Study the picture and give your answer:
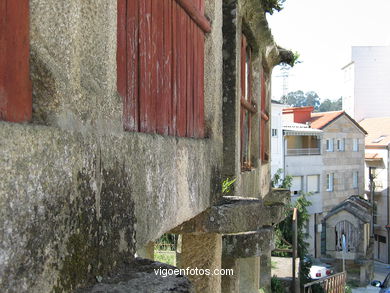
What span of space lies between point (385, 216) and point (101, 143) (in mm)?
31701

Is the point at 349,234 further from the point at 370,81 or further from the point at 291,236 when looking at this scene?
the point at 370,81

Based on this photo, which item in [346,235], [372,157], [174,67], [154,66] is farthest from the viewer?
[372,157]

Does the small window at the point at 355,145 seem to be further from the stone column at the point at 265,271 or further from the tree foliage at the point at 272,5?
the tree foliage at the point at 272,5

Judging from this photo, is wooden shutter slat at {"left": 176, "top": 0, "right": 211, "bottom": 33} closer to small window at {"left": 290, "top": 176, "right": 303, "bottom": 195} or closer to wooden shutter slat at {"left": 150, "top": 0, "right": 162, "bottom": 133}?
wooden shutter slat at {"left": 150, "top": 0, "right": 162, "bottom": 133}

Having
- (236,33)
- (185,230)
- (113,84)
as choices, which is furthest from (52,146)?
(236,33)

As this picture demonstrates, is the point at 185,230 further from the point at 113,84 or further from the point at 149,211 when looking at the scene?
the point at 113,84

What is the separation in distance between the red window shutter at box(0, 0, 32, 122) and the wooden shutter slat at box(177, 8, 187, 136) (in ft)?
5.09

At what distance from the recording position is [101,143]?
1.62 meters

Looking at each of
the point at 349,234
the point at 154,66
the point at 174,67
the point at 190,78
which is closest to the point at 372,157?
the point at 349,234

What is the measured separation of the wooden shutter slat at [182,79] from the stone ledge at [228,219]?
2.35ft

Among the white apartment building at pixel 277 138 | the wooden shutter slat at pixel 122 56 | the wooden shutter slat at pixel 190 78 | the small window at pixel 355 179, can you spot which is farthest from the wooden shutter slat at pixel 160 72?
the small window at pixel 355 179

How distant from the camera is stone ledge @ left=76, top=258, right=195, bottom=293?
1.53 m

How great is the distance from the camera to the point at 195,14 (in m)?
3.09

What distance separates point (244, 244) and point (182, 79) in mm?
2035
